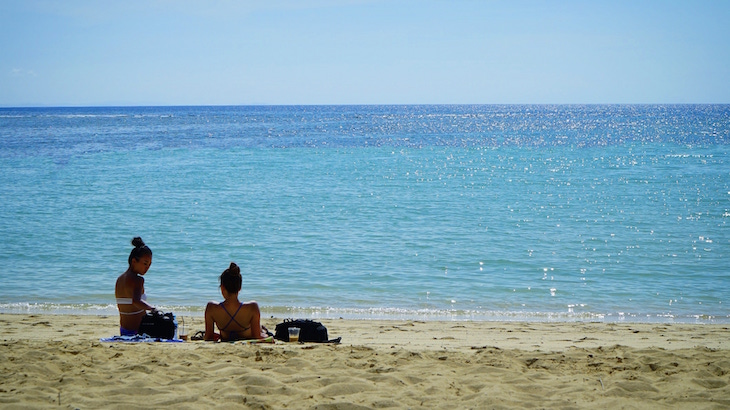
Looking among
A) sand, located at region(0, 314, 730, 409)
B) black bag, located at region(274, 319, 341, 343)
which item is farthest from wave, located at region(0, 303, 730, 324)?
black bag, located at region(274, 319, 341, 343)

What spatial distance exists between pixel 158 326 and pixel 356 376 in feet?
8.86

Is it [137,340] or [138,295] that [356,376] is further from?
[138,295]

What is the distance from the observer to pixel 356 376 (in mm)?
5488

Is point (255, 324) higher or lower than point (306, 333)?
higher

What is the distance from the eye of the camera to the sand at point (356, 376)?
4.89 m

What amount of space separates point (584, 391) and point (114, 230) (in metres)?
14.1

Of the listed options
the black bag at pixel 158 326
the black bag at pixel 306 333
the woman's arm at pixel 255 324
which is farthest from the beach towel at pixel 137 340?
the black bag at pixel 306 333

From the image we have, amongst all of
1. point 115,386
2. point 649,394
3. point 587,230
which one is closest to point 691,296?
point 587,230

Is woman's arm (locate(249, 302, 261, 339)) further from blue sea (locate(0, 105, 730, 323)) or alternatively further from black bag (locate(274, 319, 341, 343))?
blue sea (locate(0, 105, 730, 323))

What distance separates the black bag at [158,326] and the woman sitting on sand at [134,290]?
13 centimetres

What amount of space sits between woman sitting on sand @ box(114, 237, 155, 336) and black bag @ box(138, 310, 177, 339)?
0.13 m

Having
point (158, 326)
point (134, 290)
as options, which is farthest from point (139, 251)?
point (158, 326)

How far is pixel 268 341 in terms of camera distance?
6.93m

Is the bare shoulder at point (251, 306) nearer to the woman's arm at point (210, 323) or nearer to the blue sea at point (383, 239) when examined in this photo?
the woman's arm at point (210, 323)
